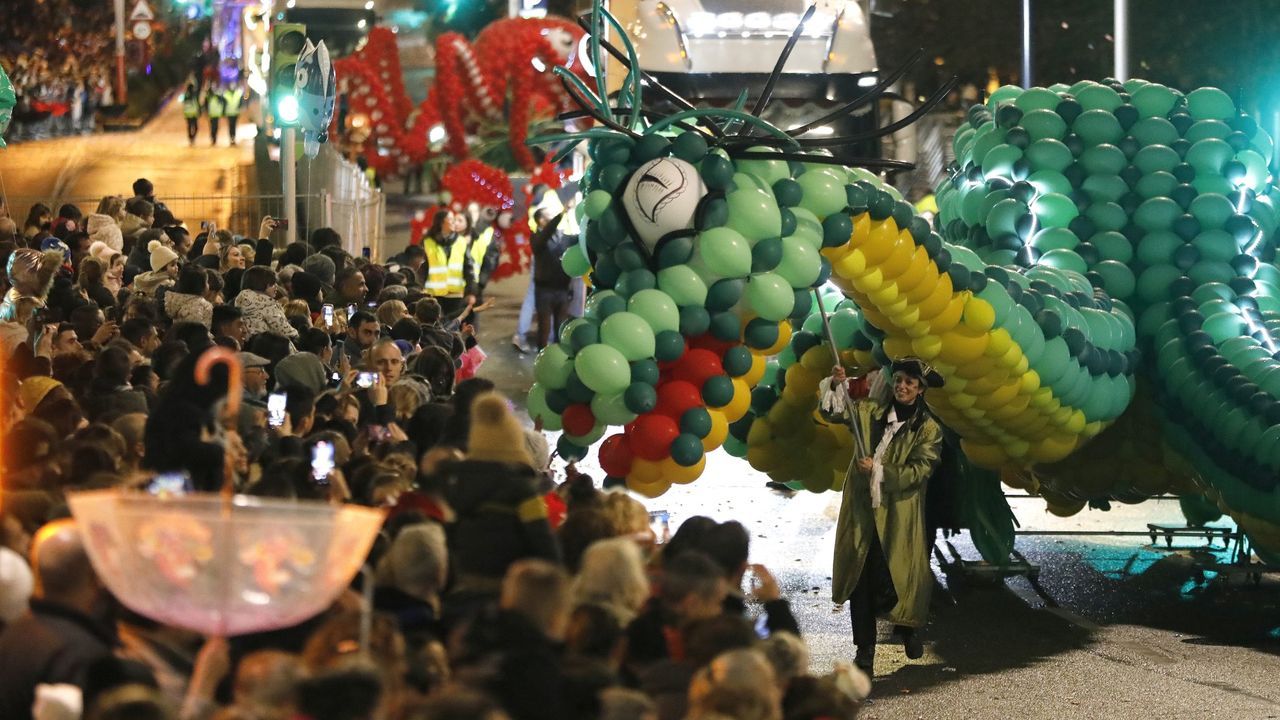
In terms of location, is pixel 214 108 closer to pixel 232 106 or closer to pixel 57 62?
pixel 232 106

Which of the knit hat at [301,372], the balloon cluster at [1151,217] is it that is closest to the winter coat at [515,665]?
the knit hat at [301,372]

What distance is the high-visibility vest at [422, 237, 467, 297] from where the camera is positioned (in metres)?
18.4

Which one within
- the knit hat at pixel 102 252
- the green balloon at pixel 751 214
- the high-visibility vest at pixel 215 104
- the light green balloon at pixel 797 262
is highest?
the green balloon at pixel 751 214

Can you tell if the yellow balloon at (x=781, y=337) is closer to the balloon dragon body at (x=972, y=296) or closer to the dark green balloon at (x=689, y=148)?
the balloon dragon body at (x=972, y=296)

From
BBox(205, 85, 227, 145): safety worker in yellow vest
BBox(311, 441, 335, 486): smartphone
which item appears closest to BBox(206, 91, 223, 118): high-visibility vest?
BBox(205, 85, 227, 145): safety worker in yellow vest

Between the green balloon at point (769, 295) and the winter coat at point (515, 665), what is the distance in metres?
3.43

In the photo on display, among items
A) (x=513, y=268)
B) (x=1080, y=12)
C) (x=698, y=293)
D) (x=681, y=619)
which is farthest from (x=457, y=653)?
(x=1080, y=12)

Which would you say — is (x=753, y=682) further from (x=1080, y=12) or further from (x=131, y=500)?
(x=1080, y=12)

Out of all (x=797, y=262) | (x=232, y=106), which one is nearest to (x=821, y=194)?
(x=797, y=262)

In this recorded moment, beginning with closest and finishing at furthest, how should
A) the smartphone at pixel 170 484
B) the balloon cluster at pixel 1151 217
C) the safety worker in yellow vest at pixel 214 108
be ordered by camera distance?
the smartphone at pixel 170 484
the balloon cluster at pixel 1151 217
the safety worker in yellow vest at pixel 214 108

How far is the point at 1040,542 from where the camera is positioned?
40.3ft

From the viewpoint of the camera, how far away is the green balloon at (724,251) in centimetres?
769

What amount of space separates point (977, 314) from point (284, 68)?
7.12 metres

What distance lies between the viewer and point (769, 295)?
25.8 feet
